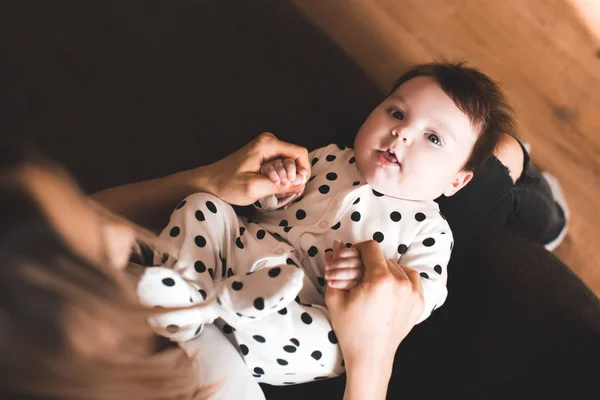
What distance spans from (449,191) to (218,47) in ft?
1.90

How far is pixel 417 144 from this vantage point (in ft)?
3.07

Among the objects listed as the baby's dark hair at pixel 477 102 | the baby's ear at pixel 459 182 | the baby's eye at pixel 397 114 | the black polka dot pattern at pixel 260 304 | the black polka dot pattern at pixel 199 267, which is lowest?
the black polka dot pattern at pixel 199 267

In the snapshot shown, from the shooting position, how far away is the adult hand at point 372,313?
78 centimetres

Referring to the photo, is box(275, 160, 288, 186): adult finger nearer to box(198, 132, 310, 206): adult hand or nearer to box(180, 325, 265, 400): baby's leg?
box(198, 132, 310, 206): adult hand

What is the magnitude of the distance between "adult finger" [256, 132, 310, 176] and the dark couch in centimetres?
17

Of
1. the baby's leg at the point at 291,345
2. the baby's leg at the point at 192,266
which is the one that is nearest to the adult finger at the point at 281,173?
the baby's leg at the point at 192,266

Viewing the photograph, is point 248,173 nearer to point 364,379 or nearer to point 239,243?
point 239,243

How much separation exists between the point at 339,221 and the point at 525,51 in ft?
3.31

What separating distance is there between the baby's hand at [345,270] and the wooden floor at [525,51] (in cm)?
82

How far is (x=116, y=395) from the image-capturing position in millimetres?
460

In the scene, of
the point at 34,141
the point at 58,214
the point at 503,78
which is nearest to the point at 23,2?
the point at 34,141

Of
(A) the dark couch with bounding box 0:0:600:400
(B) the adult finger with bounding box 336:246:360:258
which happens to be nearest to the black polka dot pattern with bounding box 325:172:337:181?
(A) the dark couch with bounding box 0:0:600:400

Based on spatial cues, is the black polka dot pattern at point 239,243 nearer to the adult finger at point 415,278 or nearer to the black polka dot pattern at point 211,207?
the black polka dot pattern at point 211,207

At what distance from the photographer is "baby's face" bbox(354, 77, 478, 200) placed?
93cm
